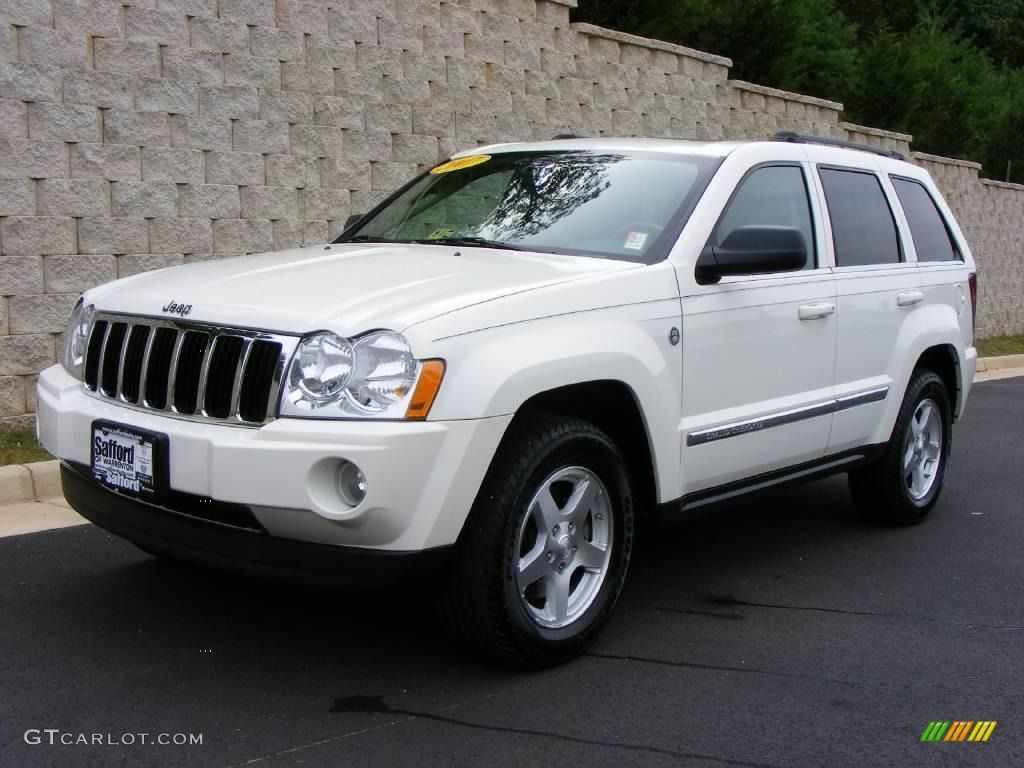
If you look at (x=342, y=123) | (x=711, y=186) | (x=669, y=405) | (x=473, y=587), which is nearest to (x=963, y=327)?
(x=711, y=186)

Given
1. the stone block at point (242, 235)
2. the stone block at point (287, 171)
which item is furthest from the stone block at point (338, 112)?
the stone block at point (242, 235)

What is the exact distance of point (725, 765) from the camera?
353 cm

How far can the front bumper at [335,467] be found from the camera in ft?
11.8

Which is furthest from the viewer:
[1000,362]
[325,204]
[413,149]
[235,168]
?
[1000,362]

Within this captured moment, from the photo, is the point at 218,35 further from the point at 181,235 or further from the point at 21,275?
the point at 21,275

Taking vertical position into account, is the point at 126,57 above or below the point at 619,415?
above

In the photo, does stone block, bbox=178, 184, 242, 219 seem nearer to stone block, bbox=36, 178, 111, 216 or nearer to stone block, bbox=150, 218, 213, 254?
stone block, bbox=150, 218, 213, 254

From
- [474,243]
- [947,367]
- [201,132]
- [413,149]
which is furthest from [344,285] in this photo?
[413,149]

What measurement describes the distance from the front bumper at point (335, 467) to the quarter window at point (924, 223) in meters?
3.50

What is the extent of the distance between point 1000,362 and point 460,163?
519 inches

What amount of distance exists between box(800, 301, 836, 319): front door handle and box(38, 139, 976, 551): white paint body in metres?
0.02

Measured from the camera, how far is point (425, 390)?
3.69 m

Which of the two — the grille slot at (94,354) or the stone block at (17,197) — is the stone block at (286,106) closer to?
the stone block at (17,197)
